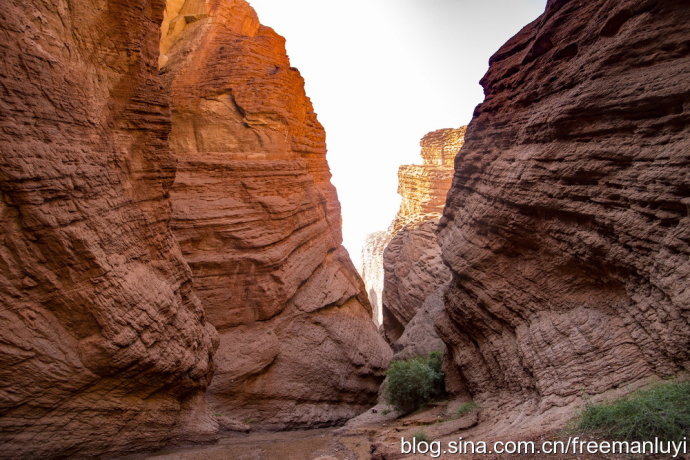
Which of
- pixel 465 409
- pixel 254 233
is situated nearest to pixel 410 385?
pixel 465 409

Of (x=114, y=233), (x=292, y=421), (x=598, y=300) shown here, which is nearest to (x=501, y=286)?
(x=598, y=300)

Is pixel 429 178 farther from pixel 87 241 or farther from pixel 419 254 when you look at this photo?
pixel 87 241

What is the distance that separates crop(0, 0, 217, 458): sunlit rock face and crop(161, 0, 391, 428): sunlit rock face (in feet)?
14.1

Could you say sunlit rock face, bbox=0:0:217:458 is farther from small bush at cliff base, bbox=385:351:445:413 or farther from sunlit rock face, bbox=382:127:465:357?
sunlit rock face, bbox=382:127:465:357

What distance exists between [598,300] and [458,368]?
20.2ft

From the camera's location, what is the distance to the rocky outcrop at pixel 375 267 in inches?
1658

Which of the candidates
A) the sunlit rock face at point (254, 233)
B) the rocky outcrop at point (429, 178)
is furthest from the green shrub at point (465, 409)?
the rocky outcrop at point (429, 178)

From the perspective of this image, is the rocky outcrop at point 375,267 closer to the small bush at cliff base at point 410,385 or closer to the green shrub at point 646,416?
the small bush at cliff base at point 410,385

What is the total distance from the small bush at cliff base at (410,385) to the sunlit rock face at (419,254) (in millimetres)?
3183

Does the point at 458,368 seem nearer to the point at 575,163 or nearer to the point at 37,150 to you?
the point at 575,163

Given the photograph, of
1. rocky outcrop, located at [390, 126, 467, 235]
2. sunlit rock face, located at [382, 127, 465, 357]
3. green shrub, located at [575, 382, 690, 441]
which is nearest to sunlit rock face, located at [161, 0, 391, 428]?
sunlit rock face, located at [382, 127, 465, 357]

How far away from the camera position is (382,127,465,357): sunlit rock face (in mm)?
19047

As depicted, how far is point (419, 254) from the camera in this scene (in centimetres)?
2445

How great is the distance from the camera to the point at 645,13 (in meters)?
7.67
